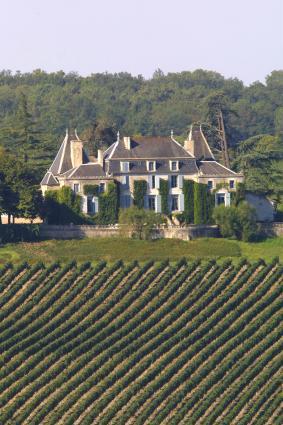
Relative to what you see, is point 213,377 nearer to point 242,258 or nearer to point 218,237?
point 242,258

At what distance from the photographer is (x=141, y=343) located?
7750 cm

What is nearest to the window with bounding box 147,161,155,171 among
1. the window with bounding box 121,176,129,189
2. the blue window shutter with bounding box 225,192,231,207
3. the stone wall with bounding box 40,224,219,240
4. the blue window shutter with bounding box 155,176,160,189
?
the blue window shutter with bounding box 155,176,160,189

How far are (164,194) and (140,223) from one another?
4179 millimetres

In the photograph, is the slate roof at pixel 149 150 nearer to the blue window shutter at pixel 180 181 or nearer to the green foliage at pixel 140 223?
the blue window shutter at pixel 180 181

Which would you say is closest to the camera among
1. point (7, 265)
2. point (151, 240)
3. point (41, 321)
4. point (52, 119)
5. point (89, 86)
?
point (41, 321)

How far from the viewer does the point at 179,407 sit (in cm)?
7212

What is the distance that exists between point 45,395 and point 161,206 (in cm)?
2506

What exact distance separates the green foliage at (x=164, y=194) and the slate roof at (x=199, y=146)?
2957 mm

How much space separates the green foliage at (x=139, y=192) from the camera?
9594 centimetres

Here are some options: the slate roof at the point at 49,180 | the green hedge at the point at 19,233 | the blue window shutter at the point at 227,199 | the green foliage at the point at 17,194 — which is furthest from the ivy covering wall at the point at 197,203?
the green hedge at the point at 19,233

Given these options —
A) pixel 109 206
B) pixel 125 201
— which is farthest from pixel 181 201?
pixel 109 206

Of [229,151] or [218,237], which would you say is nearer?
[218,237]

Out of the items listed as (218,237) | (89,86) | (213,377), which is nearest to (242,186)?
(218,237)

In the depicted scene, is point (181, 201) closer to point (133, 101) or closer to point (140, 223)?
point (140, 223)
